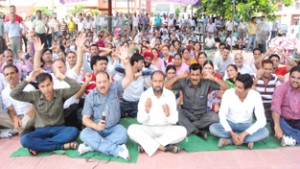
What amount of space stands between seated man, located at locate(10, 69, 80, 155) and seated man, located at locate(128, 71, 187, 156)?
2.80 feet

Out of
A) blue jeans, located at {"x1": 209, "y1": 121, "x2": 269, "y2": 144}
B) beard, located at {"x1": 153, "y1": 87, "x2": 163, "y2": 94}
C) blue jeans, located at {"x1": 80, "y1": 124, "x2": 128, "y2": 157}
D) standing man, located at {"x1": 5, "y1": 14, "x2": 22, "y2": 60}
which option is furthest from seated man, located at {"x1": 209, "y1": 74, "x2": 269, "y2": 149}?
standing man, located at {"x1": 5, "y1": 14, "x2": 22, "y2": 60}

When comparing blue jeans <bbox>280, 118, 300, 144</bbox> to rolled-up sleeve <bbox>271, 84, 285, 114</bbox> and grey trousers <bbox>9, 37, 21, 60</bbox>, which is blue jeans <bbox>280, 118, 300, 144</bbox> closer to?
rolled-up sleeve <bbox>271, 84, 285, 114</bbox>

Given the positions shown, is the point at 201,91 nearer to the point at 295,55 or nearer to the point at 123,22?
the point at 295,55

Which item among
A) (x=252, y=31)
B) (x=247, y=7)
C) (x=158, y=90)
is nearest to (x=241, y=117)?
(x=158, y=90)

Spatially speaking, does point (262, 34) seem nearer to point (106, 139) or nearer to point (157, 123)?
point (157, 123)

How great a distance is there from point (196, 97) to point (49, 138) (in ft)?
6.84

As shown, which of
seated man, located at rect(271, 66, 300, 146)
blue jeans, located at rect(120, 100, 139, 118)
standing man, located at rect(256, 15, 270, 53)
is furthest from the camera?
standing man, located at rect(256, 15, 270, 53)

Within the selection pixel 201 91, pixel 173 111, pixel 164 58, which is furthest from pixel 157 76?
pixel 164 58

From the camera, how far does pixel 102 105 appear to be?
374 cm

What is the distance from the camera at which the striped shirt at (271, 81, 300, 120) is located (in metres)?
4.00

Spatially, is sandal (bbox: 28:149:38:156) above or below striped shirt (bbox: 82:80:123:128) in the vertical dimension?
below

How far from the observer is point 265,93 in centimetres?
460

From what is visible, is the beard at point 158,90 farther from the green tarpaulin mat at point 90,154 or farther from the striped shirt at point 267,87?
the striped shirt at point 267,87

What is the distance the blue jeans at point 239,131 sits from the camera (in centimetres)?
380
